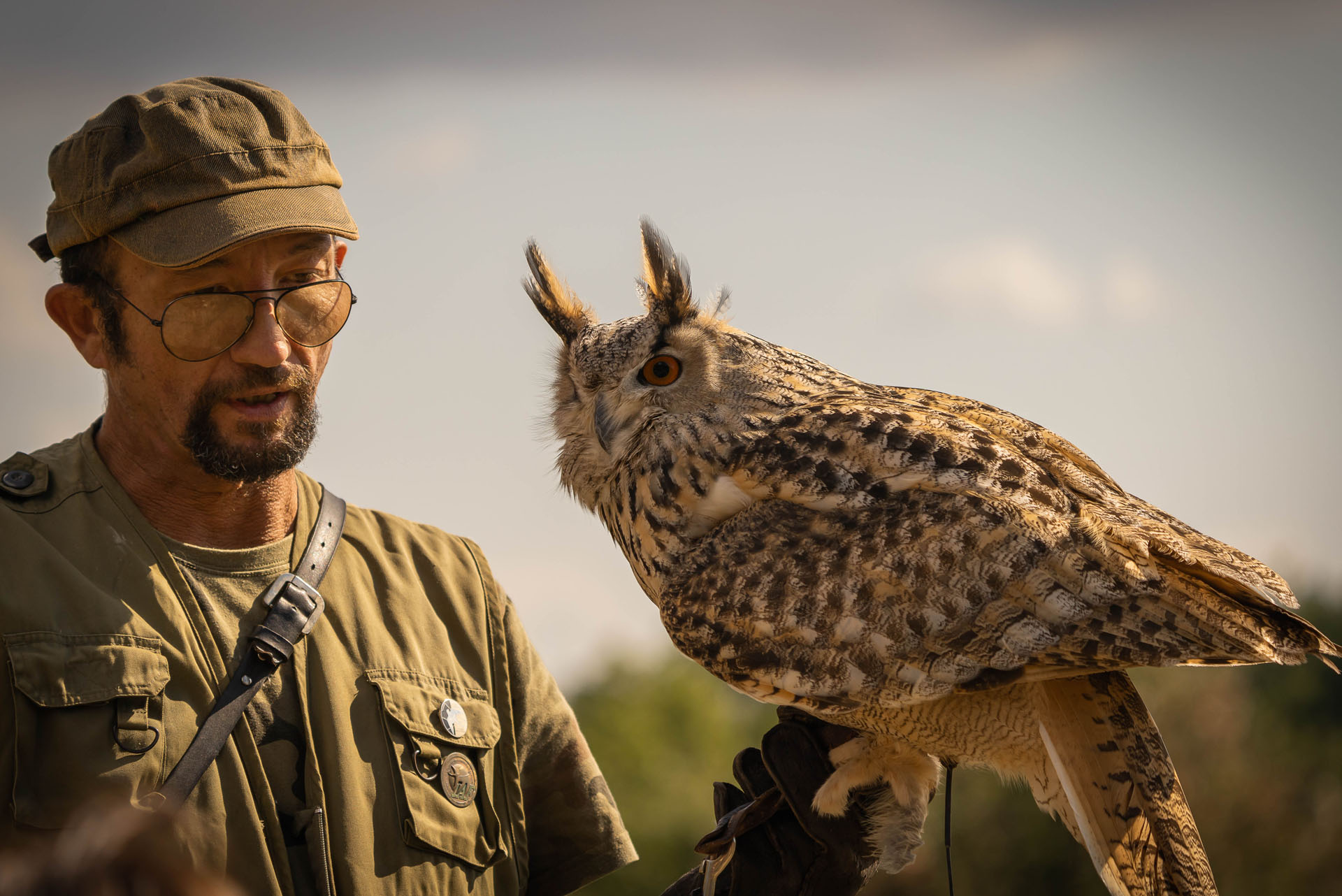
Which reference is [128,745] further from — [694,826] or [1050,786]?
[694,826]

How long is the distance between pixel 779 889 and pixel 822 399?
1164 mm

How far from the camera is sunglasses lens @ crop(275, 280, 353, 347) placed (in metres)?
2.44

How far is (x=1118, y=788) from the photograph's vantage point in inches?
83.6

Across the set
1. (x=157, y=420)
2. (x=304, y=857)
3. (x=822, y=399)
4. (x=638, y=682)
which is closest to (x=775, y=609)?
(x=822, y=399)

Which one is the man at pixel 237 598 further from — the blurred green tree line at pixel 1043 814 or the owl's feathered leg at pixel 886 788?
the blurred green tree line at pixel 1043 814

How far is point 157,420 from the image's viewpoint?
2420 millimetres

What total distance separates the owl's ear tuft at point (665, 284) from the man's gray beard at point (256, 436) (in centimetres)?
90

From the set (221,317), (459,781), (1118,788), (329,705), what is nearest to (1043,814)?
(1118,788)

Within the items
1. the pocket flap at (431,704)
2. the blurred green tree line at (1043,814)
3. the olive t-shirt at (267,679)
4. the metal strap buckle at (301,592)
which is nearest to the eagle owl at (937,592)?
the pocket flap at (431,704)

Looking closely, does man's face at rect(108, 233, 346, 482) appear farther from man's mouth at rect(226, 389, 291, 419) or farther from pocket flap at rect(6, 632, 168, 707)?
pocket flap at rect(6, 632, 168, 707)

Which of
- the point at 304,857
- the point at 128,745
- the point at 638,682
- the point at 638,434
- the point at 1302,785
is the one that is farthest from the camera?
the point at 638,682

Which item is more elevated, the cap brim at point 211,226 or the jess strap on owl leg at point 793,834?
the cap brim at point 211,226

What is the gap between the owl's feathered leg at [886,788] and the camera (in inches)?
93.7

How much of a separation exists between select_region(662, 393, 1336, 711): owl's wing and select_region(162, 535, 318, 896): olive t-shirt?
874mm
